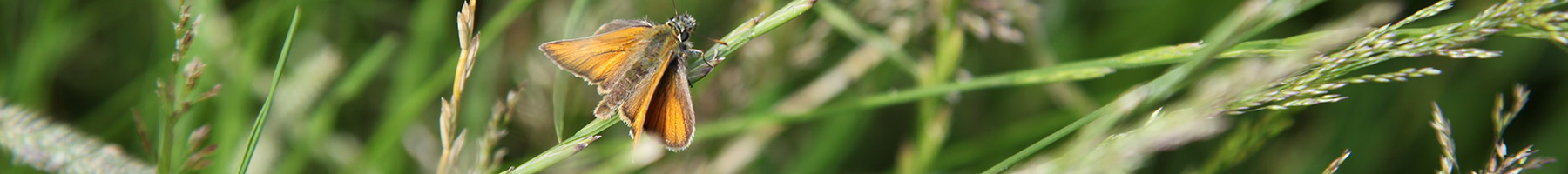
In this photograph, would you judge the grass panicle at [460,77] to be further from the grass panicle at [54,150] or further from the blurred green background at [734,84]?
the blurred green background at [734,84]

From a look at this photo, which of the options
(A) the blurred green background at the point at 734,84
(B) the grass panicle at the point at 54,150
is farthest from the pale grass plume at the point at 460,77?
(A) the blurred green background at the point at 734,84

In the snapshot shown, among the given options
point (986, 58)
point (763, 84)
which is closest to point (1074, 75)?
point (763, 84)

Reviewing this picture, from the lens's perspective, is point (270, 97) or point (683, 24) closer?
point (270, 97)

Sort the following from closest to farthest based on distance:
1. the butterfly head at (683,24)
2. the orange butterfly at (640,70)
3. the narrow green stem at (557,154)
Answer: the narrow green stem at (557,154), the orange butterfly at (640,70), the butterfly head at (683,24)

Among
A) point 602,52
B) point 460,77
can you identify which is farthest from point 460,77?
point 602,52

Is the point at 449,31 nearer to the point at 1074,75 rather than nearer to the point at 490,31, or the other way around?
the point at 490,31

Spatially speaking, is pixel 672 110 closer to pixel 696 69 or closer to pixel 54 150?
pixel 696 69

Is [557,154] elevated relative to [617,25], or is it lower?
lower
